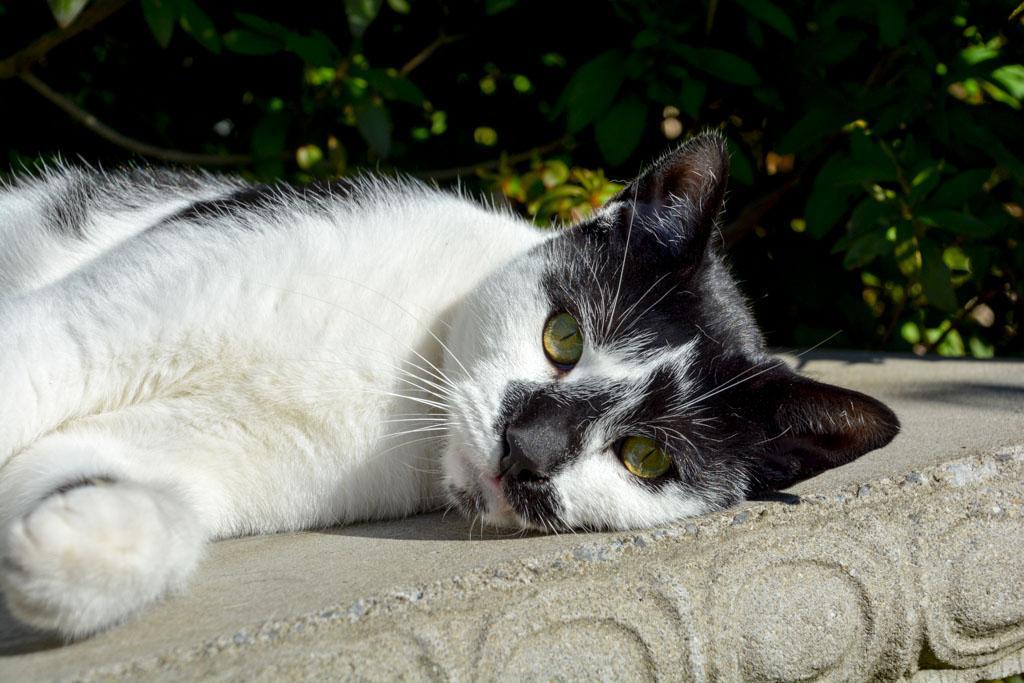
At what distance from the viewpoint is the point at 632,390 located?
143 centimetres

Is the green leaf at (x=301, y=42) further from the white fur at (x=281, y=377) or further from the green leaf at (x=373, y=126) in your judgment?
the white fur at (x=281, y=377)

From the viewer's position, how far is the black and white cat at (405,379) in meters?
1.32

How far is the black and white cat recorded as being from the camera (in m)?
1.32

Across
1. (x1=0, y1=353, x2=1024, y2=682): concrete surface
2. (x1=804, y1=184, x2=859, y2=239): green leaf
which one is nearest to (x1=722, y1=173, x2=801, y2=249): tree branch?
(x1=804, y1=184, x2=859, y2=239): green leaf

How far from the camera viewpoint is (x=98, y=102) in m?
3.14

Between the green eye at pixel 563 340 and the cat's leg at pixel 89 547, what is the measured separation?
0.64 m

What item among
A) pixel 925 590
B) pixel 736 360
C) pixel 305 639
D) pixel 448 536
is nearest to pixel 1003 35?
pixel 736 360

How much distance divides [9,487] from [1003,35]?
290cm

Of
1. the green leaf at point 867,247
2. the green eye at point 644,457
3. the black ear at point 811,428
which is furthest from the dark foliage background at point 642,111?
the green eye at point 644,457

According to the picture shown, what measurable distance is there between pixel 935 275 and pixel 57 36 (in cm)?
254

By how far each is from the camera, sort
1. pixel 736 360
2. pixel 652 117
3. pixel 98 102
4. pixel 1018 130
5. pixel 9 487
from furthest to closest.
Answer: pixel 98 102 < pixel 652 117 < pixel 1018 130 < pixel 736 360 < pixel 9 487

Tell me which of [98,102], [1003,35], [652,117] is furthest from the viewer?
[98,102]

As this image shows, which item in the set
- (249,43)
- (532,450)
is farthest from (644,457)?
(249,43)

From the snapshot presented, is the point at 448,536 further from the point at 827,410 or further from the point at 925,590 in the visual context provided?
the point at 925,590
